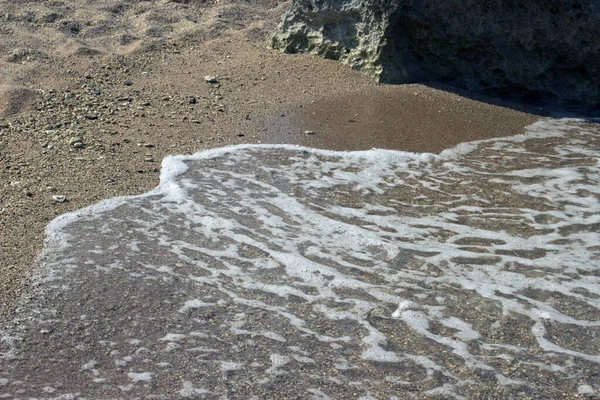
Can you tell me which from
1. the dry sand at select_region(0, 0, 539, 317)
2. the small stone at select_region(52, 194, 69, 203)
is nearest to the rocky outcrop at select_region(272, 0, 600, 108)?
the dry sand at select_region(0, 0, 539, 317)

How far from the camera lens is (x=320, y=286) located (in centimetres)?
345

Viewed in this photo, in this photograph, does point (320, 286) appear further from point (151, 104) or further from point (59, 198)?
point (151, 104)

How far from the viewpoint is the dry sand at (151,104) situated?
4418 millimetres

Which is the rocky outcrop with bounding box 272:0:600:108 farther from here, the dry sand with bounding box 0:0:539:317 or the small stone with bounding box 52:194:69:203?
the small stone with bounding box 52:194:69:203

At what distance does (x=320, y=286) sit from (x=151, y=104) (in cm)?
261

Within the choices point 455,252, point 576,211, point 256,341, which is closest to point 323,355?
point 256,341

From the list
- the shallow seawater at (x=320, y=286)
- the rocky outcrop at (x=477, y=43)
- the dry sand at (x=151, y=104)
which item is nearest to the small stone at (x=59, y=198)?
the dry sand at (x=151, y=104)

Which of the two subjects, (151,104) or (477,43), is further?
(477,43)

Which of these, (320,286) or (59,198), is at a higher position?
(59,198)

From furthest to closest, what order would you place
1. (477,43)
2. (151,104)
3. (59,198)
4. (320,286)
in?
(477,43), (151,104), (59,198), (320,286)

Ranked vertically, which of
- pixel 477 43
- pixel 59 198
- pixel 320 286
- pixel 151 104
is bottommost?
pixel 320 286

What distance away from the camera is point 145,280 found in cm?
338

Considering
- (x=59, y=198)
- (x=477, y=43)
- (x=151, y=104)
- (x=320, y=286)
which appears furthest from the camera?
(x=477, y=43)

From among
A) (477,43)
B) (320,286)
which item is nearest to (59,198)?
(320,286)
